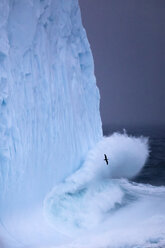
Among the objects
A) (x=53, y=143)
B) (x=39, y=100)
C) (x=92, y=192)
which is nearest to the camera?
(x=39, y=100)

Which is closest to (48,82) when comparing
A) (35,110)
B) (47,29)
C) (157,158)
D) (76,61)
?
(35,110)

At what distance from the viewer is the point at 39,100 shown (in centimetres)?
772

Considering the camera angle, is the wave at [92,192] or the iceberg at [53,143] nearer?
the iceberg at [53,143]

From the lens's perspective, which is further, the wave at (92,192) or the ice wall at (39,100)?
the wave at (92,192)

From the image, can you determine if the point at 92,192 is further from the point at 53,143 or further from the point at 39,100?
the point at 39,100

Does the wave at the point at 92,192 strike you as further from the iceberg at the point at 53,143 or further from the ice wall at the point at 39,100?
the ice wall at the point at 39,100

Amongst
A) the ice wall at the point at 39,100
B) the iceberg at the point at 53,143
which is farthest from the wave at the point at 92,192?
the ice wall at the point at 39,100

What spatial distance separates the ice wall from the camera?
6547mm

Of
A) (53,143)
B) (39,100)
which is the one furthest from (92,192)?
(39,100)

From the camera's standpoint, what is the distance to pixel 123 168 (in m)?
13.1

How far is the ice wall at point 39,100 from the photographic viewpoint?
21.5 ft

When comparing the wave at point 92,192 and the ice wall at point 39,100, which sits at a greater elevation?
the ice wall at point 39,100

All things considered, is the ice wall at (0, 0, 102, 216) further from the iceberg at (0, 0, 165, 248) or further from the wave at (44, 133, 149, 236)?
the wave at (44, 133, 149, 236)

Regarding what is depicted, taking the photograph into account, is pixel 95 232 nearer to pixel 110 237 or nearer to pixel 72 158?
pixel 110 237
